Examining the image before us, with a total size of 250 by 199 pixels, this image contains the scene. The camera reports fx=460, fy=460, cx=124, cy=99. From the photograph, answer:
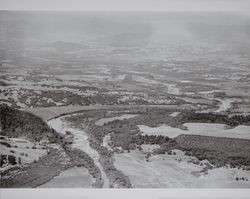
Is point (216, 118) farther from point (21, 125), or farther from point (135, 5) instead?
point (21, 125)

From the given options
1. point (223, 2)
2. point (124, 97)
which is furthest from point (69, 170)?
point (223, 2)

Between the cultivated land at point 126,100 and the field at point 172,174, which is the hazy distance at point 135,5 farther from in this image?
the field at point 172,174

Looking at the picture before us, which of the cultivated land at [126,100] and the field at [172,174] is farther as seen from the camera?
the cultivated land at [126,100]

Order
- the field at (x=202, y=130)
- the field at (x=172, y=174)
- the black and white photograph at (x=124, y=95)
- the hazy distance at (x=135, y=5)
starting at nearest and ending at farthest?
the field at (x=172, y=174), the black and white photograph at (x=124, y=95), the hazy distance at (x=135, y=5), the field at (x=202, y=130)

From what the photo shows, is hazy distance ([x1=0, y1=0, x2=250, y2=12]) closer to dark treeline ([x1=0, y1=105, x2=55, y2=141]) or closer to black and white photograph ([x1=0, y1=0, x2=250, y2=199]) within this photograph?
black and white photograph ([x1=0, y1=0, x2=250, y2=199])

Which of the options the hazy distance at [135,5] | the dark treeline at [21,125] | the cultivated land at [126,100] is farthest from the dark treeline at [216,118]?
the dark treeline at [21,125]

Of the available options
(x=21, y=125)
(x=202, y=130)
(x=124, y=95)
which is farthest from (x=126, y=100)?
(x=21, y=125)
